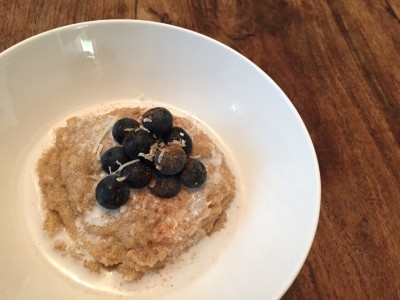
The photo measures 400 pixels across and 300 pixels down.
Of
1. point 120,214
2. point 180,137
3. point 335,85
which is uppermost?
point 180,137

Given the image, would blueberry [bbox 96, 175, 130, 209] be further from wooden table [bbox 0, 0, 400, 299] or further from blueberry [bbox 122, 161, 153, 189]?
wooden table [bbox 0, 0, 400, 299]

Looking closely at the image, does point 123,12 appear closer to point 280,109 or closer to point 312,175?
point 280,109

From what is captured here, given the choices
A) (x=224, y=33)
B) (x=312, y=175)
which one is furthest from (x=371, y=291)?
(x=224, y=33)

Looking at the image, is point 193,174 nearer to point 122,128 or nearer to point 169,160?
point 169,160

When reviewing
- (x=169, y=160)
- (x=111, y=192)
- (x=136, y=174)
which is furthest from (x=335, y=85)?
(x=111, y=192)

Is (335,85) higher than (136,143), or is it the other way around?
(136,143)

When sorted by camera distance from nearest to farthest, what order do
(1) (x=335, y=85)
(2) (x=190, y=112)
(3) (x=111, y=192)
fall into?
(3) (x=111, y=192), (2) (x=190, y=112), (1) (x=335, y=85)

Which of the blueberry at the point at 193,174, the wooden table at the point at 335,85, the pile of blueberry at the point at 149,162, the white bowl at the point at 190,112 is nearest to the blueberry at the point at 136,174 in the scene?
the pile of blueberry at the point at 149,162
